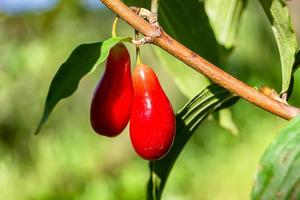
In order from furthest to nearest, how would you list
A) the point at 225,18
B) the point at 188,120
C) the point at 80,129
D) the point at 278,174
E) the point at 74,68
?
1. the point at 80,129
2. the point at 225,18
3. the point at 188,120
4. the point at 74,68
5. the point at 278,174

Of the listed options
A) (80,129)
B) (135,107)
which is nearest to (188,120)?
(135,107)

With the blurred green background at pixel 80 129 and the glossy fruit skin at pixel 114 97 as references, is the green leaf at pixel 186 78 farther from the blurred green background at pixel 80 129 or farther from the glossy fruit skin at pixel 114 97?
the blurred green background at pixel 80 129

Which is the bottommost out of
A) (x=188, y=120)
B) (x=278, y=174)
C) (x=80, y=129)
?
(x=80, y=129)

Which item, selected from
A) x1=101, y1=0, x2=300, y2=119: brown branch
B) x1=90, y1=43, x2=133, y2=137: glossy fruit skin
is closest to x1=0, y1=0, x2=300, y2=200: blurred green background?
x1=90, y1=43, x2=133, y2=137: glossy fruit skin

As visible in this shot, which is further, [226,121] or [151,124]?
[226,121]

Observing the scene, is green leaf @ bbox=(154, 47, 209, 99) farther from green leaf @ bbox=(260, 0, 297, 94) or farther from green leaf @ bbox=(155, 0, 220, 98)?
green leaf @ bbox=(260, 0, 297, 94)

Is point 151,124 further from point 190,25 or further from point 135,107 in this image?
point 190,25

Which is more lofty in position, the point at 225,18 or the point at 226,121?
the point at 225,18

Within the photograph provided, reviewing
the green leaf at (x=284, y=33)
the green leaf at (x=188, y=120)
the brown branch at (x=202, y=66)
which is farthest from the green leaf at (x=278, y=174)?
the green leaf at (x=188, y=120)
